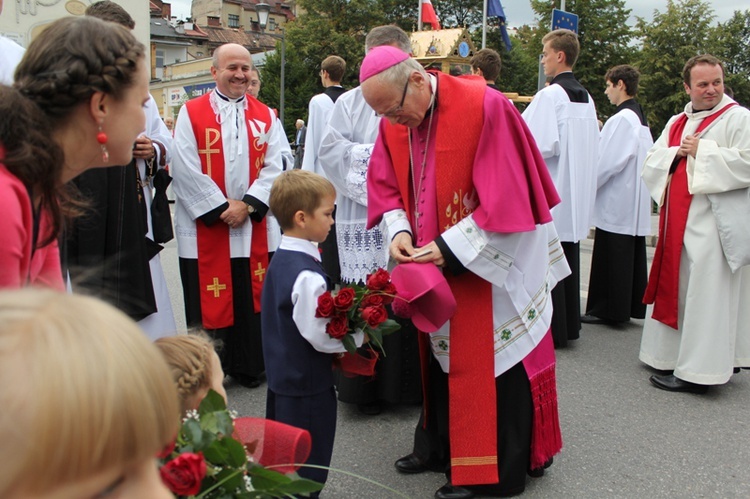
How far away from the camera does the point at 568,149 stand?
5.61 meters

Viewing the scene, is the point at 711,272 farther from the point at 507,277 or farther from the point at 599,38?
the point at 599,38

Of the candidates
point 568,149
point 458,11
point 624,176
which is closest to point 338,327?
point 568,149

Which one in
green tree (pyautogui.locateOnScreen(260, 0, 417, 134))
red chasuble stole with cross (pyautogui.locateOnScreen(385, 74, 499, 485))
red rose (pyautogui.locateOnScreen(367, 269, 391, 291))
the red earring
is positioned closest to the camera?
Result: the red earring

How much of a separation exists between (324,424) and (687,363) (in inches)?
110

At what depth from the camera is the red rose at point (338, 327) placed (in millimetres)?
2518

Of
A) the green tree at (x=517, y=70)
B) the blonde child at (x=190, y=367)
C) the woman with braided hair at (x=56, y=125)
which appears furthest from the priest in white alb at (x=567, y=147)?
the green tree at (x=517, y=70)

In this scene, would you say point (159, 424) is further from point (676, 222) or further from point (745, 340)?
point (745, 340)

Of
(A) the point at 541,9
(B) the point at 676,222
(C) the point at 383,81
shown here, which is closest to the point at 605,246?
(B) the point at 676,222

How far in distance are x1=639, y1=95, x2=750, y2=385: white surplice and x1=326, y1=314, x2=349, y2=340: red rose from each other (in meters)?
2.85

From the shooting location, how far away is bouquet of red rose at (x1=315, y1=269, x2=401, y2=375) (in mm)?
2521

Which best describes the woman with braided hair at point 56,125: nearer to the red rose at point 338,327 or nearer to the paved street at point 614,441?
the red rose at point 338,327

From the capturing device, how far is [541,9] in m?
32.6

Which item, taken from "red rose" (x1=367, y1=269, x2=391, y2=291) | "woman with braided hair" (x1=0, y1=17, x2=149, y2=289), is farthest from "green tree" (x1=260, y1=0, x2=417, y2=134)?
"woman with braided hair" (x1=0, y1=17, x2=149, y2=289)

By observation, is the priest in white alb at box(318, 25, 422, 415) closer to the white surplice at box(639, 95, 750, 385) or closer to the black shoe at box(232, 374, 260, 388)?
the black shoe at box(232, 374, 260, 388)
